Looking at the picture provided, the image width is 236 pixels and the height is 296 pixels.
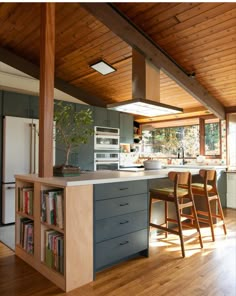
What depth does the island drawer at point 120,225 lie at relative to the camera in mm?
2180

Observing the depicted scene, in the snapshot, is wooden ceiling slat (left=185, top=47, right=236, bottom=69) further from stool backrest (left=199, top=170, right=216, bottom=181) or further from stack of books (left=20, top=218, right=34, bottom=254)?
stack of books (left=20, top=218, right=34, bottom=254)

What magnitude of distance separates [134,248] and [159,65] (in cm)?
273

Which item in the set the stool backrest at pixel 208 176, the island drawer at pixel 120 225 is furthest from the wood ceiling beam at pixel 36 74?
the island drawer at pixel 120 225

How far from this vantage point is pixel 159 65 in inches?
149

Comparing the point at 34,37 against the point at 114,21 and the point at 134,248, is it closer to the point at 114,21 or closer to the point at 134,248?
the point at 114,21

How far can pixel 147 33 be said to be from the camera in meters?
3.62

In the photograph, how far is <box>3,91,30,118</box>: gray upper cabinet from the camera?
386cm

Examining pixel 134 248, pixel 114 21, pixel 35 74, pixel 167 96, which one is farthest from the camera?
pixel 167 96

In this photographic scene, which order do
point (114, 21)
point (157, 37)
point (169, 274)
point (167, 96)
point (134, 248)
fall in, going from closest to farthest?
point (169, 274)
point (134, 248)
point (114, 21)
point (157, 37)
point (167, 96)

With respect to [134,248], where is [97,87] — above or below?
above

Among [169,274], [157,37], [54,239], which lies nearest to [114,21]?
[157,37]

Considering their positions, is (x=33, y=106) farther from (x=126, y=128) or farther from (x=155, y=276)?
(x=155, y=276)

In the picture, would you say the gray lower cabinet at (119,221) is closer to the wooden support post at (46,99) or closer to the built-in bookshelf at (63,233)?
the built-in bookshelf at (63,233)

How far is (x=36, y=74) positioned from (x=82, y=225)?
12.4 feet
